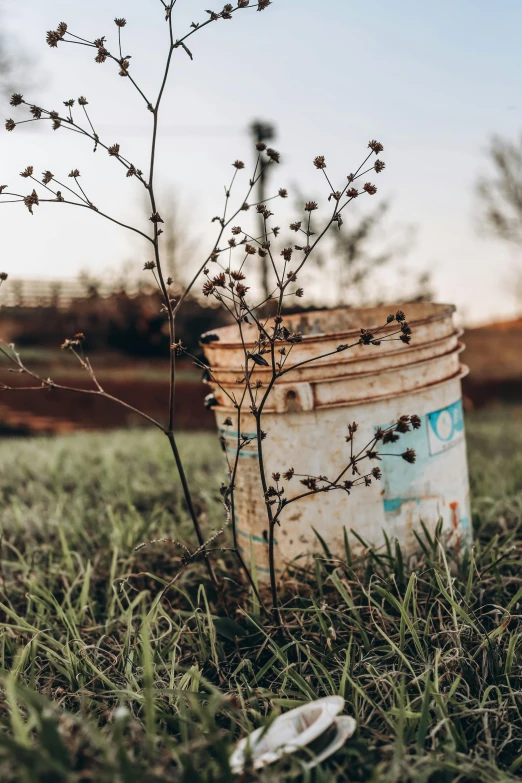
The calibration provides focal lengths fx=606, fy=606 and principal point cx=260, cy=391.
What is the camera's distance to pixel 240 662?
1670mm

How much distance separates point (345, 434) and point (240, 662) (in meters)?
0.74

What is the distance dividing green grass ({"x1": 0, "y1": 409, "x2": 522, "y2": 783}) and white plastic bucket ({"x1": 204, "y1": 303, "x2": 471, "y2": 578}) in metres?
0.10

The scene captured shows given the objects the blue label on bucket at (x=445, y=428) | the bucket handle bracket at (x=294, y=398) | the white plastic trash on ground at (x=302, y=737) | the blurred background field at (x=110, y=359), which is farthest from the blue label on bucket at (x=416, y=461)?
the blurred background field at (x=110, y=359)

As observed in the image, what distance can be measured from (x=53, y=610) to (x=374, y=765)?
4.26 ft

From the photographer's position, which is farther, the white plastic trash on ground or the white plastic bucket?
the white plastic bucket

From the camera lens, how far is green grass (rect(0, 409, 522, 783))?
111 centimetres

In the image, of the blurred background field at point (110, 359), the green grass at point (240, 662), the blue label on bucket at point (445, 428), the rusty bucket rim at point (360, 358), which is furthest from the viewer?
the blurred background field at point (110, 359)

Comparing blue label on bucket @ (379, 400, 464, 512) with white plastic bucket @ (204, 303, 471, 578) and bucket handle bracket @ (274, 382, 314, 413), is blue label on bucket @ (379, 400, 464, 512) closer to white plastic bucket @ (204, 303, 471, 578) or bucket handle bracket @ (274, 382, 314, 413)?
white plastic bucket @ (204, 303, 471, 578)

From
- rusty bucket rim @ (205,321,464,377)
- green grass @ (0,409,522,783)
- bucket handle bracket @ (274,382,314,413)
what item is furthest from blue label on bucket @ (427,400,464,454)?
bucket handle bracket @ (274,382,314,413)

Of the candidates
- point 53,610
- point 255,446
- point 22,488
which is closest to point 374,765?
point 255,446

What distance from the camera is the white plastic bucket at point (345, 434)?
191cm

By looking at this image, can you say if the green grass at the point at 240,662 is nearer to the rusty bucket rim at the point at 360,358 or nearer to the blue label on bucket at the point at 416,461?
the blue label on bucket at the point at 416,461

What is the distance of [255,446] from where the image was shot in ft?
6.53

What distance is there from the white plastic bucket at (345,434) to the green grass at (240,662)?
96 millimetres
